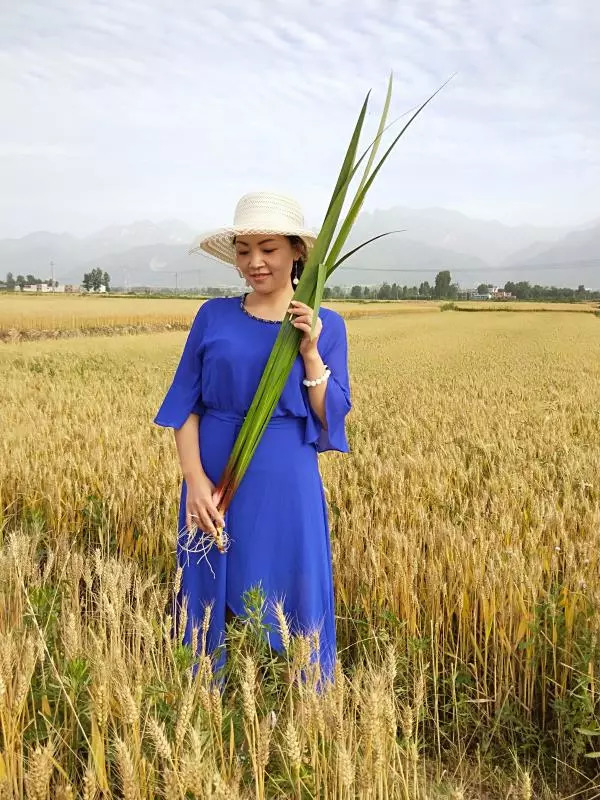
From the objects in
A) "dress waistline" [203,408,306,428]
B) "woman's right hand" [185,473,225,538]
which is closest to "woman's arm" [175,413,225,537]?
"woman's right hand" [185,473,225,538]

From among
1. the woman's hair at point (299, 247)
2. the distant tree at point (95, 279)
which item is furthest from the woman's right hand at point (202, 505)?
the distant tree at point (95, 279)

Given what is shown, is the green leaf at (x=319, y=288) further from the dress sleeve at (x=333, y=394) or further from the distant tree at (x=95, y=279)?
the distant tree at (x=95, y=279)

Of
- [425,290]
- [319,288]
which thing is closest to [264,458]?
[319,288]

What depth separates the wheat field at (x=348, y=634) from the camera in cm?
132

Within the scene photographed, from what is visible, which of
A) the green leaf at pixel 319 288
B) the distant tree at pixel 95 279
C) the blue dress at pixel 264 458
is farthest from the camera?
the distant tree at pixel 95 279

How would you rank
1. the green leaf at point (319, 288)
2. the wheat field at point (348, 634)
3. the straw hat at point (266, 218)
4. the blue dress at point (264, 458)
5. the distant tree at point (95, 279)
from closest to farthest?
1. the wheat field at point (348, 634)
2. the green leaf at point (319, 288)
3. the straw hat at point (266, 218)
4. the blue dress at point (264, 458)
5. the distant tree at point (95, 279)

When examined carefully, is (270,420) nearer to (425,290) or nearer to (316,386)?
(316,386)

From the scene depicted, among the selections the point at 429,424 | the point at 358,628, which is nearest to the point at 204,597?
the point at 358,628

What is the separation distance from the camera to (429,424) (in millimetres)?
6625

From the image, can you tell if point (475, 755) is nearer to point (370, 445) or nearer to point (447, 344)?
point (370, 445)

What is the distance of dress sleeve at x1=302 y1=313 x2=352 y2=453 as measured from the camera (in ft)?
7.00

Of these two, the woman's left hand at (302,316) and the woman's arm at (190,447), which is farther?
the woman's arm at (190,447)

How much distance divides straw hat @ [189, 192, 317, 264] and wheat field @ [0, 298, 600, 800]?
108 cm

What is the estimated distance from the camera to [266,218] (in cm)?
205
